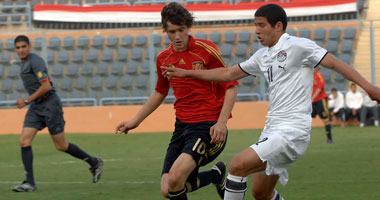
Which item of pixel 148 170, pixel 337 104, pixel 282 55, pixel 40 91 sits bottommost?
pixel 337 104

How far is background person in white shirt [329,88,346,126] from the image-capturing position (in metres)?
22.3

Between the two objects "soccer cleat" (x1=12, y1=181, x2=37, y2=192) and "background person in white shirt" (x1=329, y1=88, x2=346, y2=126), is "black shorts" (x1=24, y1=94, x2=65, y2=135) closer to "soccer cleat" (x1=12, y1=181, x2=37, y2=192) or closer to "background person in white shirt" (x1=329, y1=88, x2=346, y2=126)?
"soccer cleat" (x1=12, y1=181, x2=37, y2=192)

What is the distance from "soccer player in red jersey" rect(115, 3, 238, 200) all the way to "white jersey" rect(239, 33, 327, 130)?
1.97ft

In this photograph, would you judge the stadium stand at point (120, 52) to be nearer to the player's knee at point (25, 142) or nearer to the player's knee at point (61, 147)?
the player's knee at point (61, 147)

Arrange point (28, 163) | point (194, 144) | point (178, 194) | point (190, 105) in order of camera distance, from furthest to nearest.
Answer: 1. point (28, 163)
2. point (190, 105)
3. point (194, 144)
4. point (178, 194)

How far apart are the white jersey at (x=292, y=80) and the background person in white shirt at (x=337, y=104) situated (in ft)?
54.4

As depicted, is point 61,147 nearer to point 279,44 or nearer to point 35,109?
point 35,109

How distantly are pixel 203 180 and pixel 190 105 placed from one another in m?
0.78

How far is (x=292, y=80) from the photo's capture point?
581 cm

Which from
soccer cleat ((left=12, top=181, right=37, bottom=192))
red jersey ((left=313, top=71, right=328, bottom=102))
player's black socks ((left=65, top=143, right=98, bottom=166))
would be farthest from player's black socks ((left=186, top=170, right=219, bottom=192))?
red jersey ((left=313, top=71, right=328, bottom=102))

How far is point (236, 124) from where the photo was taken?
22.1 m

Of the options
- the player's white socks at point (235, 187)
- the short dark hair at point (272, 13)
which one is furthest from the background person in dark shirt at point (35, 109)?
the short dark hair at point (272, 13)

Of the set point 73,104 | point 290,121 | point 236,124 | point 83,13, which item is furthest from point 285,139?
point 83,13

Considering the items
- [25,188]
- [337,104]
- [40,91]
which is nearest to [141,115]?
[40,91]
